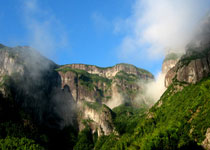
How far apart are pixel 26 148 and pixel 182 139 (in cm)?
10713

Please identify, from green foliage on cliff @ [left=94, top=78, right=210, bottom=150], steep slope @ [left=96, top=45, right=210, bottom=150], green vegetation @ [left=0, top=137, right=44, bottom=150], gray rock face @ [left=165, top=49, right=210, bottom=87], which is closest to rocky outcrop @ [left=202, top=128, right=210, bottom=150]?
steep slope @ [left=96, top=45, right=210, bottom=150]

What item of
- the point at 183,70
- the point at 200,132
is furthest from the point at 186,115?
the point at 183,70

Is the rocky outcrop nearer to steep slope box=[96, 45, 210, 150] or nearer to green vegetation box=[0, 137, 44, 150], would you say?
steep slope box=[96, 45, 210, 150]

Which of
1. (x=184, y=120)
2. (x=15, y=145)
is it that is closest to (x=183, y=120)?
(x=184, y=120)

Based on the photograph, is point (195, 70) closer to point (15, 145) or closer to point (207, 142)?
point (207, 142)

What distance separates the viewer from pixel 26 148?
488ft

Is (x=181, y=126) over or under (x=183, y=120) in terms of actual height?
under

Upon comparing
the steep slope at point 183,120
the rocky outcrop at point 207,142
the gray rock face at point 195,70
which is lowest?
the rocky outcrop at point 207,142

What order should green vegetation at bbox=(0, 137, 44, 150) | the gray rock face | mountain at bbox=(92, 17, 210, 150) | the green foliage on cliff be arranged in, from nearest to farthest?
the green foliage on cliff
mountain at bbox=(92, 17, 210, 150)
green vegetation at bbox=(0, 137, 44, 150)
the gray rock face

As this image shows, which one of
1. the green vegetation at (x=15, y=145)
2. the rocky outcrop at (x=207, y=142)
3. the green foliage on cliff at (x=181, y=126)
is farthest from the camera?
the green vegetation at (x=15, y=145)

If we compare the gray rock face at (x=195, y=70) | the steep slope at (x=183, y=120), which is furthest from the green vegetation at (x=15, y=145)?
the gray rock face at (x=195, y=70)

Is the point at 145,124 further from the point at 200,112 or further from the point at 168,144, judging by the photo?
the point at 168,144

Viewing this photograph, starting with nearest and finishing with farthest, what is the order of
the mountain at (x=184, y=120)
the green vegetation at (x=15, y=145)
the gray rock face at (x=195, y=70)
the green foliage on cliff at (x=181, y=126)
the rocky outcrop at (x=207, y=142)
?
the rocky outcrop at (x=207, y=142) < the green foliage on cliff at (x=181, y=126) < the mountain at (x=184, y=120) < the green vegetation at (x=15, y=145) < the gray rock face at (x=195, y=70)

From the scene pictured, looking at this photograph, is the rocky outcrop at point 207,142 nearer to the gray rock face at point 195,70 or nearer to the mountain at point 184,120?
the mountain at point 184,120
